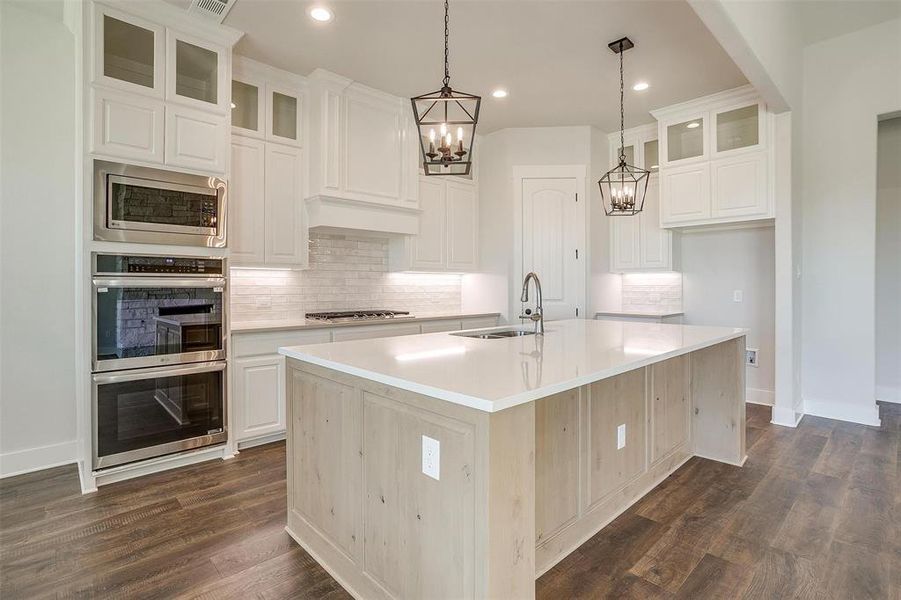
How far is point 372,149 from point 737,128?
3305 mm

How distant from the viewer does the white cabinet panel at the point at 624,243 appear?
518 centimetres

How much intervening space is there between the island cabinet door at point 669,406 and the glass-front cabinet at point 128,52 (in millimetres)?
3505

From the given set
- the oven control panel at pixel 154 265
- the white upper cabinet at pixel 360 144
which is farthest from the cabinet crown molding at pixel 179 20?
the oven control panel at pixel 154 265

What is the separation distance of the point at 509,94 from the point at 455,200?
1.29m

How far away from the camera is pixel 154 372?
2850 millimetres

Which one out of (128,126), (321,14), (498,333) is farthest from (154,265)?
(498,333)

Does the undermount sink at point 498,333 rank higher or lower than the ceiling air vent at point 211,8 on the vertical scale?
lower

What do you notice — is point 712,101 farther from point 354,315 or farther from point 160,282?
point 160,282

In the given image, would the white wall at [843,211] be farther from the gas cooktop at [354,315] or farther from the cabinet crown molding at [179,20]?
the cabinet crown molding at [179,20]

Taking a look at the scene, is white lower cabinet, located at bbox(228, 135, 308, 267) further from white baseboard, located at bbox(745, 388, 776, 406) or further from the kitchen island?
white baseboard, located at bbox(745, 388, 776, 406)

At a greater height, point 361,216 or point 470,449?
point 361,216

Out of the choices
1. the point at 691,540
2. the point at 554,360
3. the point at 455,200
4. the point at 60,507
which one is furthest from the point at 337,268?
the point at 691,540

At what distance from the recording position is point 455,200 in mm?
5090

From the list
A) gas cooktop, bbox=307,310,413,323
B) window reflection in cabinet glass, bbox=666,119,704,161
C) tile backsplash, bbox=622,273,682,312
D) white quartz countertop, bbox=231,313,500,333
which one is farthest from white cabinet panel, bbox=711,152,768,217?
gas cooktop, bbox=307,310,413,323
